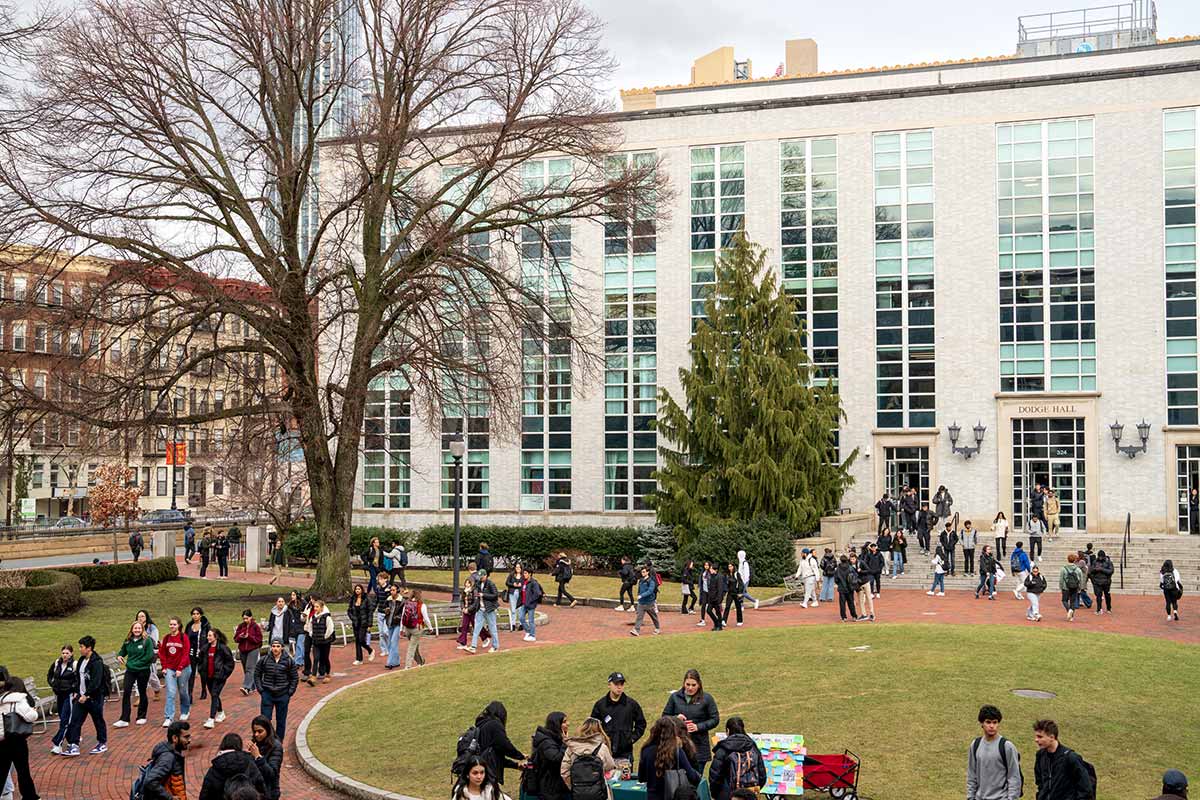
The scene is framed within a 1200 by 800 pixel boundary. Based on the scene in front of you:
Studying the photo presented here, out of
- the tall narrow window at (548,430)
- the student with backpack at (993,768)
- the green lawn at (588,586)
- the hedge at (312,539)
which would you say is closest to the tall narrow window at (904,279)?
the green lawn at (588,586)

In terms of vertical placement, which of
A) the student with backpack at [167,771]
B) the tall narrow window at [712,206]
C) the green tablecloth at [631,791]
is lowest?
the green tablecloth at [631,791]

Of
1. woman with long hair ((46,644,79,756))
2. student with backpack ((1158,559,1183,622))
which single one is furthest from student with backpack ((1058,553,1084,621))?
woman with long hair ((46,644,79,756))

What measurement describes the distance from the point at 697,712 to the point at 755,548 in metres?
23.8

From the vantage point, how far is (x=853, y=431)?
45.9m

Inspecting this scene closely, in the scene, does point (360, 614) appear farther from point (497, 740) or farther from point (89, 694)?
point (497, 740)

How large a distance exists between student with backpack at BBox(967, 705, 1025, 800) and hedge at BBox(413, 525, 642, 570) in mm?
Result: 32988

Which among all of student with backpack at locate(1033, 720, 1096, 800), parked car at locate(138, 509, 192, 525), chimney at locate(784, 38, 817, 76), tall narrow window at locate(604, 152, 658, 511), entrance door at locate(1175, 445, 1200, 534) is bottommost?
parked car at locate(138, 509, 192, 525)

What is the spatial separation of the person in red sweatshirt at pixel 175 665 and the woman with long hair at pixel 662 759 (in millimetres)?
9567

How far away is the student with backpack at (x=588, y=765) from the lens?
34.1 feet

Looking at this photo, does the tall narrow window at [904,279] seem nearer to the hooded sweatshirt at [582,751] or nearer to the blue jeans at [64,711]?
the blue jeans at [64,711]

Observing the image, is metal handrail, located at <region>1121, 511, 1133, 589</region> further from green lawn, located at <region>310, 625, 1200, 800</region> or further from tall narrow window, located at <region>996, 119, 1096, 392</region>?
green lawn, located at <region>310, 625, 1200, 800</region>

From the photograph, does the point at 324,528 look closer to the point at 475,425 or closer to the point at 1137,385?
the point at 475,425

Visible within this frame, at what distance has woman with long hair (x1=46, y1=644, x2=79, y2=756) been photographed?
16094mm

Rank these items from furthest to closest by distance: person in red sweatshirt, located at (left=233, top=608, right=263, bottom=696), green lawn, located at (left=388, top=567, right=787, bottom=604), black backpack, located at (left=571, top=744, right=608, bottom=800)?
green lawn, located at (left=388, top=567, right=787, bottom=604) < person in red sweatshirt, located at (left=233, top=608, right=263, bottom=696) < black backpack, located at (left=571, top=744, right=608, bottom=800)
